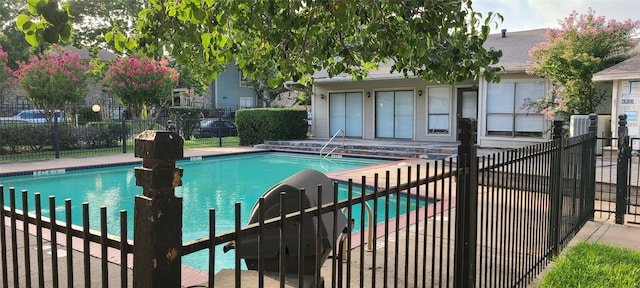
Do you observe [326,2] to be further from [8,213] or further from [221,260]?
[221,260]

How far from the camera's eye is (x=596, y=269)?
13.2ft

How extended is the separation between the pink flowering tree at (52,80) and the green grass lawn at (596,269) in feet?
51.0

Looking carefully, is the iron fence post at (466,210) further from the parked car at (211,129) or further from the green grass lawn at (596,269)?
the parked car at (211,129)

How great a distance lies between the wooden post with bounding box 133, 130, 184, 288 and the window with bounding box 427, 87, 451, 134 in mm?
16596

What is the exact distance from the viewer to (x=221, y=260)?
5.35m

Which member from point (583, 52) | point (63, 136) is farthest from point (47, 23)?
point (63, 136)

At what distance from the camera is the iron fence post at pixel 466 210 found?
113 inches

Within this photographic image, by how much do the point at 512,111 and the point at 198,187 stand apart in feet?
32.7

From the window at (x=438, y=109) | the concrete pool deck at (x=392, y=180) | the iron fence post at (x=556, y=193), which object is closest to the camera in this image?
the concrete pool deck at (x=392, y=180)

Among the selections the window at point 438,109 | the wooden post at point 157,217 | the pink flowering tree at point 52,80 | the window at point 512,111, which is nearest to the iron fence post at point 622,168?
the wooden post at point 157,217

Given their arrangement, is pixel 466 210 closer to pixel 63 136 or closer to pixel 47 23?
pixel 47 23

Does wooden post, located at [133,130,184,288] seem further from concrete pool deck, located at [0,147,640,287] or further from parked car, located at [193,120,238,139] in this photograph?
parked car, located at [193,120,238,139]

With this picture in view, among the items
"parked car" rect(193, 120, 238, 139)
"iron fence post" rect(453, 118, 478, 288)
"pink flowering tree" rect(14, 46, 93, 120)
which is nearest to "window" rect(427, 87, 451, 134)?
"parked car" rect(193, 120, 238, 139)

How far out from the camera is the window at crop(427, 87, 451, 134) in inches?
674
